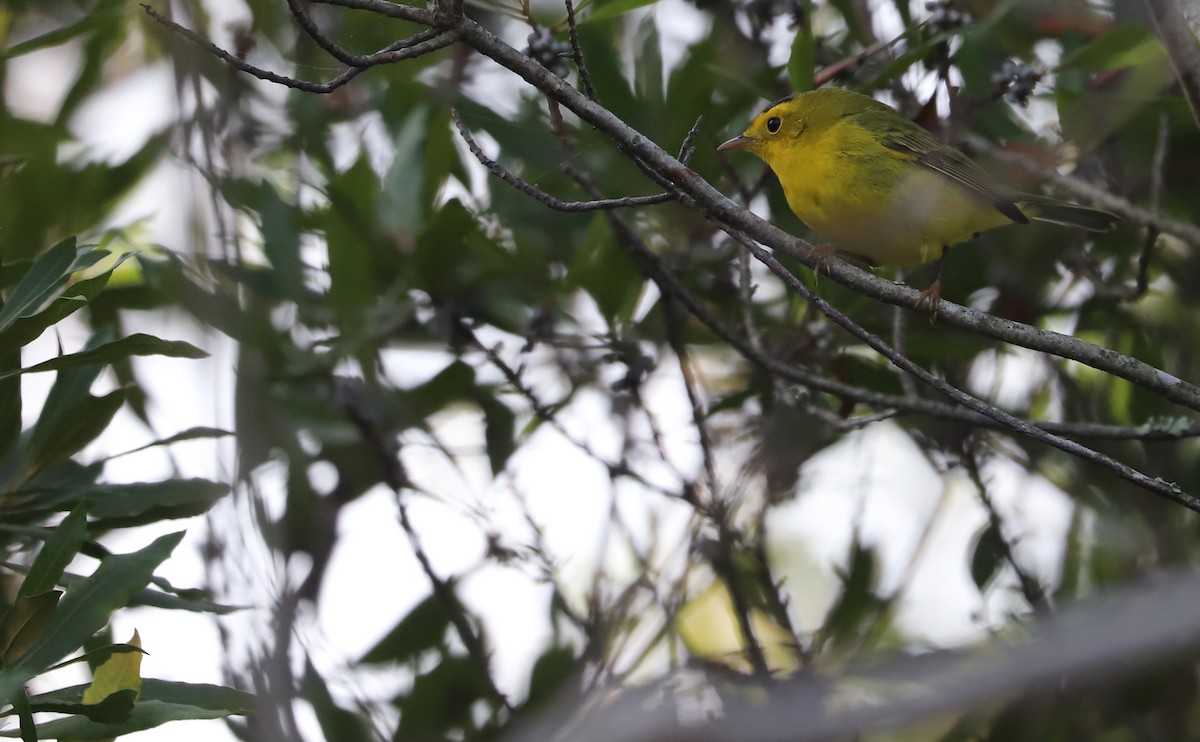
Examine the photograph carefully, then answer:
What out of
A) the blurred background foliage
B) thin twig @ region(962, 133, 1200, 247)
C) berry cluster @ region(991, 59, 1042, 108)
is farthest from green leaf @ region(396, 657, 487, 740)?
berry cluster @ region(991, 59, 1042, 108)

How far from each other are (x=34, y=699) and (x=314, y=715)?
40.0 inches

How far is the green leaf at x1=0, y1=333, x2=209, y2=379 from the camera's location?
77.8 inches

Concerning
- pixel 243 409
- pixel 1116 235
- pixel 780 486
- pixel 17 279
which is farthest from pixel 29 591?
pixel 1116 235

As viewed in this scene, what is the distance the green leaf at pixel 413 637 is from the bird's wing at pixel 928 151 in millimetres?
1881

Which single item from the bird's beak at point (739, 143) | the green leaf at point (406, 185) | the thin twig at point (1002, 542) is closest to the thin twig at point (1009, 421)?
the bird's beak at point (739, 143)

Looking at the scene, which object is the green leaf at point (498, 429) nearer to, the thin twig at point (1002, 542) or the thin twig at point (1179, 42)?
the thin twig at point (1002, 542)

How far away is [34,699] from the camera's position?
6.15ft

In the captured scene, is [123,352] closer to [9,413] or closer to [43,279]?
[43,279]

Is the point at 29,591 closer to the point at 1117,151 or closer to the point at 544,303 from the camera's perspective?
the point at 544,303

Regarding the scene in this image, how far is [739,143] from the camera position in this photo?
317 centimetres

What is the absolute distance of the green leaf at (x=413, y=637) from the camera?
3.39m

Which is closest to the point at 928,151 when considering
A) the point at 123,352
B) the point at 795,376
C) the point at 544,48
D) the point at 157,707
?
the point at 795,376

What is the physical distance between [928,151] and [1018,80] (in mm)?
302

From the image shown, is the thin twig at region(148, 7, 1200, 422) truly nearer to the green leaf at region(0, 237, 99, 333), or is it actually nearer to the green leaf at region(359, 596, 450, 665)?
the green leaf at region(0, 237, 99, 333)
